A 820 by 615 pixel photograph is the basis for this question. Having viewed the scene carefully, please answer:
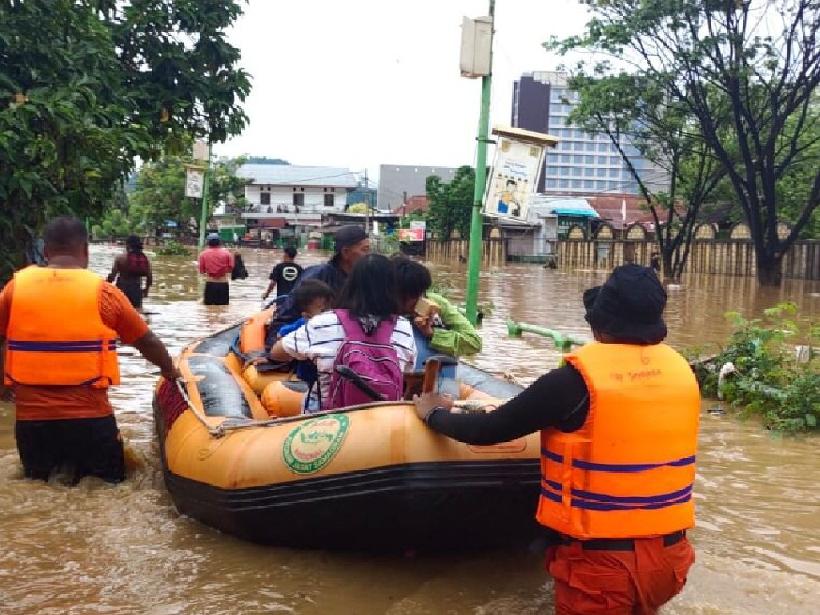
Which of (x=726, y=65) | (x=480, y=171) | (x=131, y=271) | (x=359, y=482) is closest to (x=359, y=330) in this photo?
(x=359, y=482)

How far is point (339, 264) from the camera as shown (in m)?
5.59

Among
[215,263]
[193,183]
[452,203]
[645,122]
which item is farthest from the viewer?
[452,203]

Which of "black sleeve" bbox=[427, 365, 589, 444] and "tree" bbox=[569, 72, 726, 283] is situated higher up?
"tree" bbox=[569, 72, 726, 283]

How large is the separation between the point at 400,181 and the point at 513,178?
71037 millimetres

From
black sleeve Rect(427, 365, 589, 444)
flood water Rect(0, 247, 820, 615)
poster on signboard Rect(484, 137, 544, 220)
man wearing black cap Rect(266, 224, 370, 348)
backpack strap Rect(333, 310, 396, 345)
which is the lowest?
flood water Rect(0, 247, 820, 615)

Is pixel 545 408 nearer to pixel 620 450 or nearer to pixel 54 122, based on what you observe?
pixel 620 450

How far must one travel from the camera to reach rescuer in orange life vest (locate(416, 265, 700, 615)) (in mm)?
2760

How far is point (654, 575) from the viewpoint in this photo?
2783mm

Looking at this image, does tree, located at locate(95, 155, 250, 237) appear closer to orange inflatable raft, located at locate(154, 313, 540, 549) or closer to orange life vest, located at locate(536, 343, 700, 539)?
orange inflatable raft, located at locate(154, 313, 540, 549)

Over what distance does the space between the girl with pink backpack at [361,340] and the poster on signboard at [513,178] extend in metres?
4.88

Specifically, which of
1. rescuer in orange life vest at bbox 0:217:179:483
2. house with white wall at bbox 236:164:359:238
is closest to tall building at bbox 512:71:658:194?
house with white wall at bbox 236:164:359:238

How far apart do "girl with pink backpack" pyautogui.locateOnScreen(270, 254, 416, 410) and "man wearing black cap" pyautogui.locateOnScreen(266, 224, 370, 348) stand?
1.38 meters

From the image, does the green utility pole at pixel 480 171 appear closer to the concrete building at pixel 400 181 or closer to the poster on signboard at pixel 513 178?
the poster on signboard at pixel 513 178

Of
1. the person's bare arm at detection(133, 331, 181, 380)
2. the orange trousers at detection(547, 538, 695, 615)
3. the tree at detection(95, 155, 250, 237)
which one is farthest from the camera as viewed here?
the tree at detection(95, 155, 250, 237)
